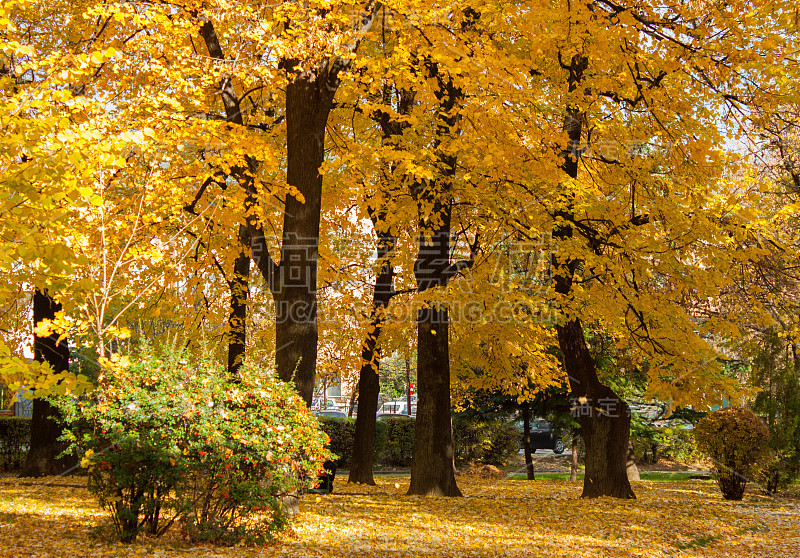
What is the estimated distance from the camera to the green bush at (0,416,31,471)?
46.6ft

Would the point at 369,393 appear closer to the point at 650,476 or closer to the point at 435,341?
the point at 435,341

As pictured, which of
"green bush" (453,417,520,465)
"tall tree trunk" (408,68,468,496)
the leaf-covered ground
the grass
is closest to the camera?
the leaf-covered ground

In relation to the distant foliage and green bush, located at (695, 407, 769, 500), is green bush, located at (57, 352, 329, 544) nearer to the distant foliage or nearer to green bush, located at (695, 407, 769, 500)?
green bush, located at (695, 407, 769, 500)

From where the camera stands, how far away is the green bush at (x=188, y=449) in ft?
18.4

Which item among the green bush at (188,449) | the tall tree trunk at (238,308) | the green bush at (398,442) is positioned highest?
the tall tree trunk at (238,308)

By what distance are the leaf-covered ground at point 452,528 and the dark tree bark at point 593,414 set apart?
0.78 metres

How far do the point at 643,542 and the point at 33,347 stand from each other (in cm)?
1017

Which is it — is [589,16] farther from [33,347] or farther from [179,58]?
[33,347]

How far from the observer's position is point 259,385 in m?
6.37

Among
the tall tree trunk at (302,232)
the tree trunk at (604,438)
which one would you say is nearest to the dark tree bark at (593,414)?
the tree trunk at (604,438)

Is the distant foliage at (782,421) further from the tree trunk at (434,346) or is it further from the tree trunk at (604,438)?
the tree trunk at (434,346)

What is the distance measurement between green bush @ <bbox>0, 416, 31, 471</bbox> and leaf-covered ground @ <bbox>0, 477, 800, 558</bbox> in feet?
11.7

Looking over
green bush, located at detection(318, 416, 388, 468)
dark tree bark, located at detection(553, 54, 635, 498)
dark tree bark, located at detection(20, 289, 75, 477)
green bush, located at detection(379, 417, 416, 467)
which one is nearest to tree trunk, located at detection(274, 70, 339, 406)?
dark tree bark, located at detection(553, 54, 635, 498)

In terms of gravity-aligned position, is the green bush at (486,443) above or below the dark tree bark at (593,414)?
below
